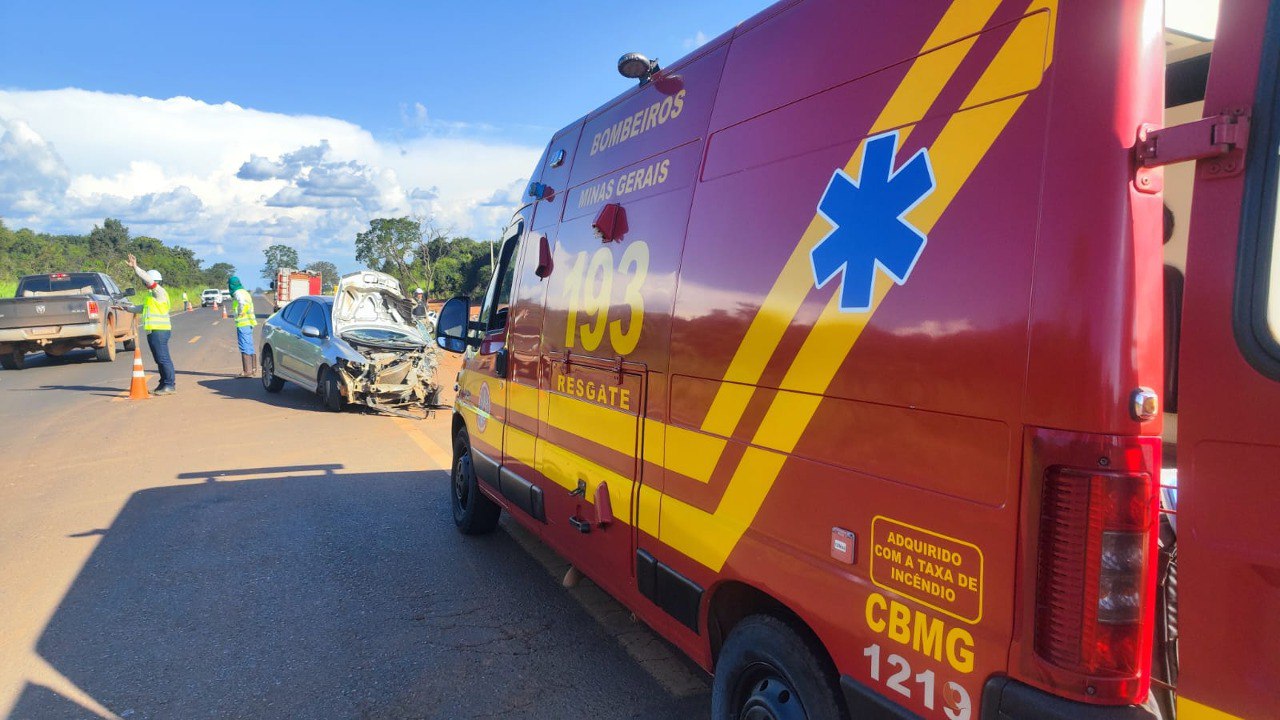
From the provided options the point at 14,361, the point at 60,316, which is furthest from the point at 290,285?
the point at 60,316

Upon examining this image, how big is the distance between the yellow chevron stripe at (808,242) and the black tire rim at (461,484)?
10.9 ft

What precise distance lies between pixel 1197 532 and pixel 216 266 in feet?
511

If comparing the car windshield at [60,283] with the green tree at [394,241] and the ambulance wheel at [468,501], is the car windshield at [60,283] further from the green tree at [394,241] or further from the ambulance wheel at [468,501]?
the green tree at [394,241]

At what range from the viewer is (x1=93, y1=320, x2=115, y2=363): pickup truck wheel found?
17.0 m

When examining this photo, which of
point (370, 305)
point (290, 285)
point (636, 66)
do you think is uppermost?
point (290, 285)

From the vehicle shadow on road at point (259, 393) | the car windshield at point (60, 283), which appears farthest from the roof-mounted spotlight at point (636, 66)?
the car windshield at point (60, 283)

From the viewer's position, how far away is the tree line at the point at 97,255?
58406 millimetres

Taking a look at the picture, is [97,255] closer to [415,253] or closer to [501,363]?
[415,253]

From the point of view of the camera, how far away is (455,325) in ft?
16.6

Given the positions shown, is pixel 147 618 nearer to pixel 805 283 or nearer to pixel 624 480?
pixel 624 480

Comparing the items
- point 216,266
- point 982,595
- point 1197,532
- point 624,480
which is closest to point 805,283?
point 982,595

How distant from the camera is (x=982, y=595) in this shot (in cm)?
172

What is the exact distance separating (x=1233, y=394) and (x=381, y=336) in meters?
11.6

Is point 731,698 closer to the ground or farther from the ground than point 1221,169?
closer to the ground
